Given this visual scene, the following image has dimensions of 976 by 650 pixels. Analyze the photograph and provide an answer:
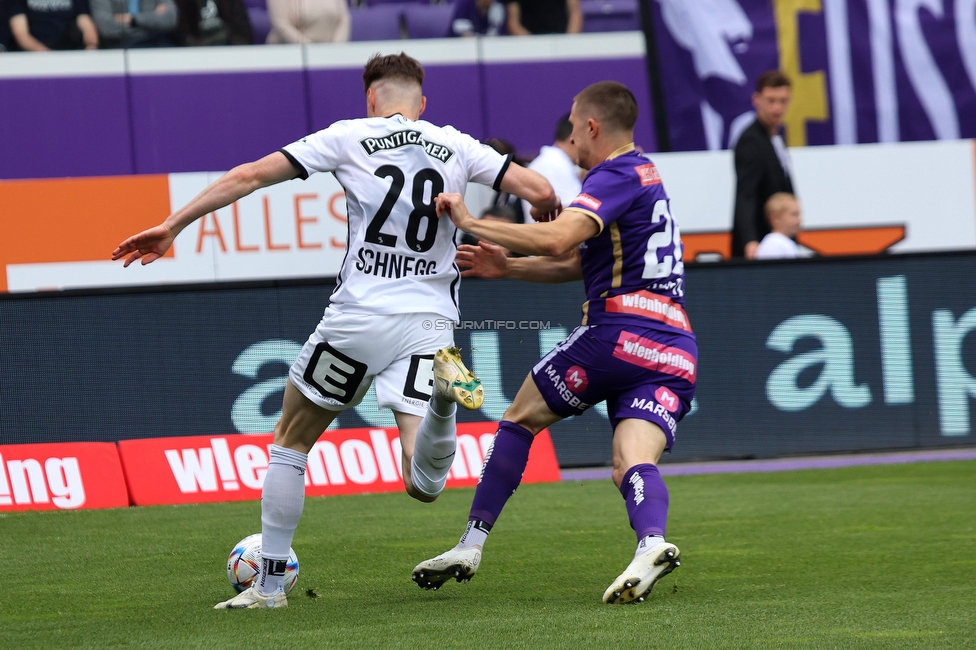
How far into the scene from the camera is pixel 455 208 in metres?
5.03

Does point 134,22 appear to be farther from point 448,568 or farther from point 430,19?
point 448,568

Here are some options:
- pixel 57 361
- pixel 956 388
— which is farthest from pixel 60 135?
pixel 956 388

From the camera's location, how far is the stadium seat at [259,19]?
1415cm

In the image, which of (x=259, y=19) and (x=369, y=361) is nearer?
(x=369, y=361)

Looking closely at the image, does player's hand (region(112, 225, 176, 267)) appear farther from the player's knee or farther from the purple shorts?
the purple shorts

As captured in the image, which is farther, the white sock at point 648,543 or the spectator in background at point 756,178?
the spectator in background at point 756,178

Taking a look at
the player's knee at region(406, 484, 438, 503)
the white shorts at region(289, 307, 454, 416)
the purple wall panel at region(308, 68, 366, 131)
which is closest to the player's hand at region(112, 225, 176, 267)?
the white shorts at region(289, 307, 454, 416)

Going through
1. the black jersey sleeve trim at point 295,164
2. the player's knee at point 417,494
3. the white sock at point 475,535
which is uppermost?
the black jersey sleeve trim at point 295,164

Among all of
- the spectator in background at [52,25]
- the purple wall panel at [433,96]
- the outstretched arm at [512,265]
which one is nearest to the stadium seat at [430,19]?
the purple wall panel at [433,96]

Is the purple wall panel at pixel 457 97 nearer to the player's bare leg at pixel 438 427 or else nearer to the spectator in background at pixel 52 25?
the spectator in background at pixel 52 25

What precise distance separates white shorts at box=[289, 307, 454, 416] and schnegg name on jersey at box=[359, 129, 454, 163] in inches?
25.2

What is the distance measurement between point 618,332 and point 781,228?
24.6 ft

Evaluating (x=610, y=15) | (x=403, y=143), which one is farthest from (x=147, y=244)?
(x=610, y=15)

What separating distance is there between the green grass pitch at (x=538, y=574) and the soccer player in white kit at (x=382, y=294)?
1.75 feet
